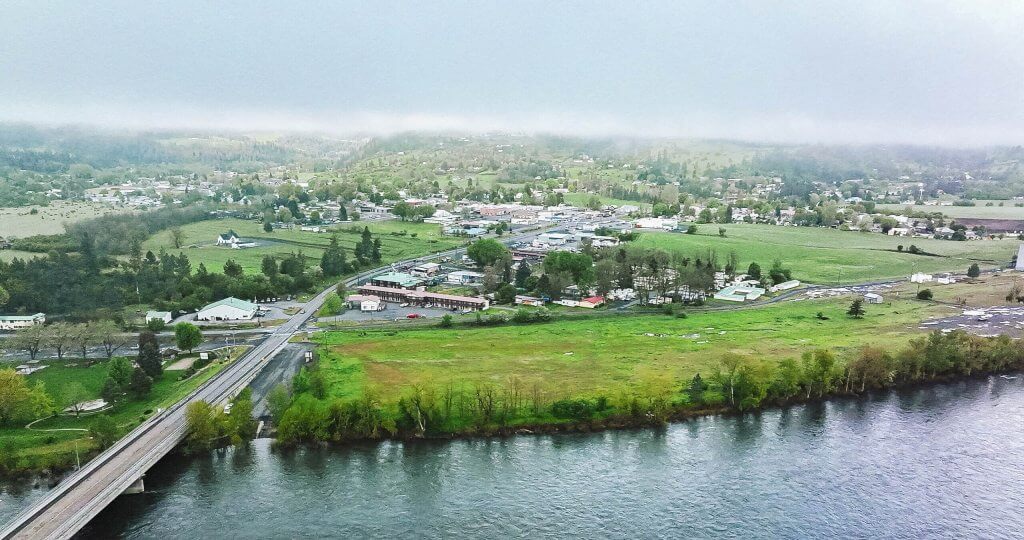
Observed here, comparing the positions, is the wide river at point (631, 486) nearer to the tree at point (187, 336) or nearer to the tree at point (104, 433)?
the tree at point (104, 433)

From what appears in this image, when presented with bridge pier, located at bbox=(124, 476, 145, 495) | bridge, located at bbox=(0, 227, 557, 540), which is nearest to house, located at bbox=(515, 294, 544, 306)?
bridge, located at bbox=(0, 227, 557, 540)

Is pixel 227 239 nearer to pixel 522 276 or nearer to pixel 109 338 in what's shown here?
pixel 522 276

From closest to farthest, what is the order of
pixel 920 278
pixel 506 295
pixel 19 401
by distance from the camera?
pixel 19 401, pixel 506 295, pixel 920 278

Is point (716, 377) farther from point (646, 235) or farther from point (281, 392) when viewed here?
point (646, 235)

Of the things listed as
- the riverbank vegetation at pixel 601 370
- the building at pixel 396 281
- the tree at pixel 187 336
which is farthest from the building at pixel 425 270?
the tree at pixel 187 336

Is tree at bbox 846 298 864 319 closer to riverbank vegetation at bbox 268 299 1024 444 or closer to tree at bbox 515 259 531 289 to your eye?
riverbank vegetation at bbox 268 299 1024 444

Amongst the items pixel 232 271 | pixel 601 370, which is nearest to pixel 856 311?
pixel 601 370
